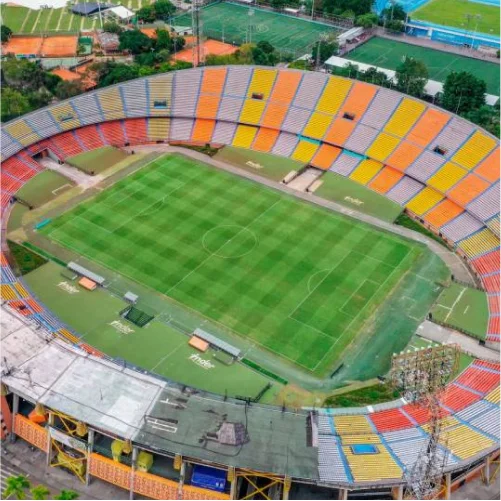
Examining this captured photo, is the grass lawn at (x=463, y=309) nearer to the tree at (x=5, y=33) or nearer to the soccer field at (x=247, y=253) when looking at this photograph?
the soccer field at (x=247, y=253)

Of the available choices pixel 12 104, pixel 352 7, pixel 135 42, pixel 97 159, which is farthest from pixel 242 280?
pixel 352 7

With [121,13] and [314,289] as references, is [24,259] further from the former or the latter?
[121,13]

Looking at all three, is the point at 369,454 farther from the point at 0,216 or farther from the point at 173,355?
the point at 0,216

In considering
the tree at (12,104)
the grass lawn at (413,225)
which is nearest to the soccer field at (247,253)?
the grass lawn at (413,225)

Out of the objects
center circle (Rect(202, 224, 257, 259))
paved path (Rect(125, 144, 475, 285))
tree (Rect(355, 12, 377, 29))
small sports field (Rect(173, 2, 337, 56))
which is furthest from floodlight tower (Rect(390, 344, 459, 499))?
tree (Rect(355, 12, 377, 29))

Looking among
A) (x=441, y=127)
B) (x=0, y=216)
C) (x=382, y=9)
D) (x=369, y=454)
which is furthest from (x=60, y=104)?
(x=382, y=9)
